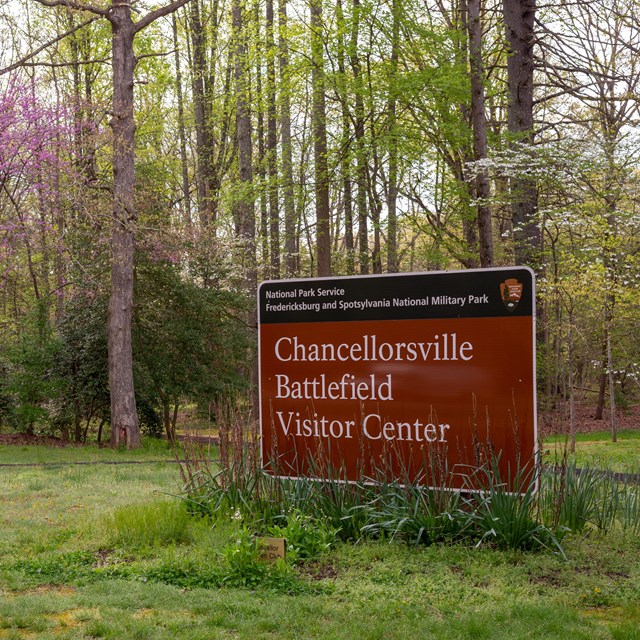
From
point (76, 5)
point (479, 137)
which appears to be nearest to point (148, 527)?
point (76, 5)

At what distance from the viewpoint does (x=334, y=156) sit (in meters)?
22.8

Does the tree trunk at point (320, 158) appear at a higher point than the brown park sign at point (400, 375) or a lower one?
higher

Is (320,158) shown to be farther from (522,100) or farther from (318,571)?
(318,571)

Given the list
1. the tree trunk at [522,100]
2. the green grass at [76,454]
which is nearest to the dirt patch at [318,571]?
the green grass at [76,454]

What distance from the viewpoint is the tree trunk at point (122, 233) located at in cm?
1794

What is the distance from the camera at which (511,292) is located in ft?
21.7

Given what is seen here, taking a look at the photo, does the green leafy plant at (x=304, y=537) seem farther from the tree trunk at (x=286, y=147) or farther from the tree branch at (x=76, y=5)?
the tree trunk at (x=286, y=147)

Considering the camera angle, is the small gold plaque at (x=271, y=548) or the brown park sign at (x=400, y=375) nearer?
the small gold plaque at (x=271, y=548)

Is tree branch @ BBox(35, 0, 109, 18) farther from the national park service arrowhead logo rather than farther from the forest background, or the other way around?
the national park service arrowhead logo

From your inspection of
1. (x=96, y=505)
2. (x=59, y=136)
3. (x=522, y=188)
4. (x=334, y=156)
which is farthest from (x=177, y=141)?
(x=96, y=505)

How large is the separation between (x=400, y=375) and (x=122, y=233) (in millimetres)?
13005

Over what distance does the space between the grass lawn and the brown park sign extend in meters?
0.88

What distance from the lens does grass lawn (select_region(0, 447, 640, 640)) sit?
474 centimetres

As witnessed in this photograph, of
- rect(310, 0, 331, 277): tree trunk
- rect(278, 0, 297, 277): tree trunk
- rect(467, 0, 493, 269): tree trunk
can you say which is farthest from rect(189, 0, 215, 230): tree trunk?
rect(467, 0, 493, 269): tree trunk
